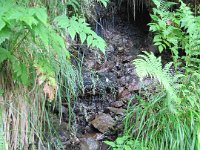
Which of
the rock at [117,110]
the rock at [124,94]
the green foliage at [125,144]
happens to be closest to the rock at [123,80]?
the rock at [124,94]

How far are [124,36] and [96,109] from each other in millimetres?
1564

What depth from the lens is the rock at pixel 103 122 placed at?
2.87 meters

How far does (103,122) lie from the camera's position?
2.97 metres

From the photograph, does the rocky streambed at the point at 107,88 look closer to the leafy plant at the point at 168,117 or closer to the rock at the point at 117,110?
the rock at the point at 117,110

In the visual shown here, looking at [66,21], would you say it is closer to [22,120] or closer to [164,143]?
[22,120]

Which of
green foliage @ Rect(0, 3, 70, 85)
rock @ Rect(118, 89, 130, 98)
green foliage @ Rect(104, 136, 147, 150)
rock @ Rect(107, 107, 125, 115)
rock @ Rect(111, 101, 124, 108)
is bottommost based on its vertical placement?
green foliage @ Rect(104, 136, 147, 150)

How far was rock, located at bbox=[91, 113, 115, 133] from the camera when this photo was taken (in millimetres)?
2873

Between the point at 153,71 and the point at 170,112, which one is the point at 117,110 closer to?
the point at 170,112

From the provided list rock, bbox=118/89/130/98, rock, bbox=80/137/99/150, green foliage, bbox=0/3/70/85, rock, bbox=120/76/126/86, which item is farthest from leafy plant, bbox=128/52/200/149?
rock, bbox=120/76/126/86

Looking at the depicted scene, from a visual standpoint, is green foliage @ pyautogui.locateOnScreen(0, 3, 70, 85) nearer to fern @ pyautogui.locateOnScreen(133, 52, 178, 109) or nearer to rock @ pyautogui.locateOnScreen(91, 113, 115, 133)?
fern @ pyautogui.locateOnScreen(133, 52, 178, 109)

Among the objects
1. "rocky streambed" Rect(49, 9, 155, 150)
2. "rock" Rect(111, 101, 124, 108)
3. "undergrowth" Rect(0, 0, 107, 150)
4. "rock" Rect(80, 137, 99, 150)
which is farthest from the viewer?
"rock" Rect(111, 101, 124, 108)

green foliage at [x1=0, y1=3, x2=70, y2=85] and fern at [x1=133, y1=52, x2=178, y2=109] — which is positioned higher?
green foliage at [x1=0, y1=3, x2=70, y2=85]

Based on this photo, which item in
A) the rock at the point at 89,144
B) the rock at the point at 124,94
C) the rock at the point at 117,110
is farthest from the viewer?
the rock at the point at 124,94

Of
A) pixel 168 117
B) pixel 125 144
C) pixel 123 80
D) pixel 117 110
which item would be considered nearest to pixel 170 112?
pixel 168 117
